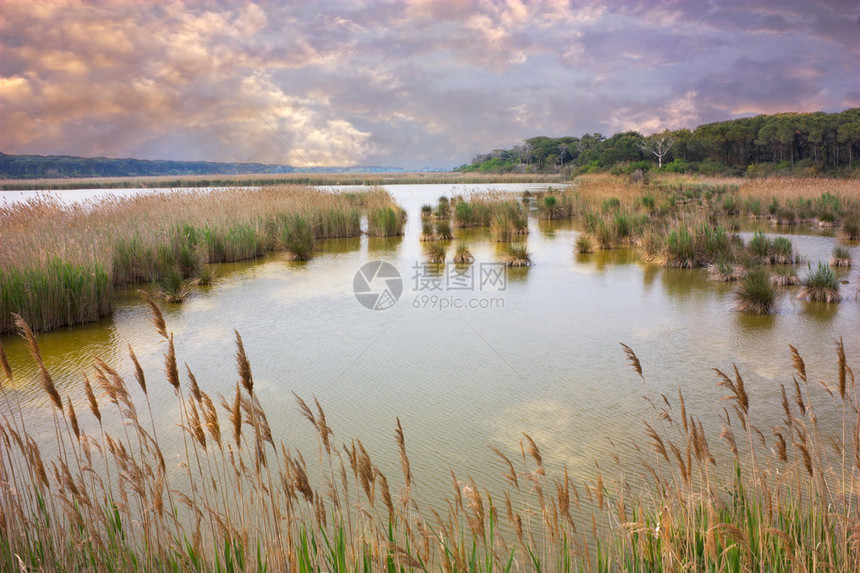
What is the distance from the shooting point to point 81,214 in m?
11.8

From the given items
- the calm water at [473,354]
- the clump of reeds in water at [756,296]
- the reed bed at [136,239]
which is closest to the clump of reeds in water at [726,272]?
the calm water at [473,354]

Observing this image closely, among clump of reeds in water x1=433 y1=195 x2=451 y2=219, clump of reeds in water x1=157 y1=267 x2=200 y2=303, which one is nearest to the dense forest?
clump of reeds in water x1=433 y1=195 x2=451 y2=219

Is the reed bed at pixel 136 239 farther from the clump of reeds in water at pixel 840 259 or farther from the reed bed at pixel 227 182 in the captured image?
the reed bed at pixel 227 182

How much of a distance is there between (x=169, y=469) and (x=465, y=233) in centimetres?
1329


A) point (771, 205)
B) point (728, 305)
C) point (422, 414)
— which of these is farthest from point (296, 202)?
point (771, 205)

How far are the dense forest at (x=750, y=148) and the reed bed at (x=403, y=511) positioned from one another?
118ft

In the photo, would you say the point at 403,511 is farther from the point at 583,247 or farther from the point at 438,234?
the point at 438,234

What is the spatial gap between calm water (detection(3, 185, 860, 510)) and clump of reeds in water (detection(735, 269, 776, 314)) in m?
0.16

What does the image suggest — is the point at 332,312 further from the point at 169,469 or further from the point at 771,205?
the point at 771,205

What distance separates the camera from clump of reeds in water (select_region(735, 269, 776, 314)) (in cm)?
695

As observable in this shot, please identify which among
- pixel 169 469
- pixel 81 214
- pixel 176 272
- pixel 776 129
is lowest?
pixel 169 469

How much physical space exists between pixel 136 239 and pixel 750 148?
55.8 m

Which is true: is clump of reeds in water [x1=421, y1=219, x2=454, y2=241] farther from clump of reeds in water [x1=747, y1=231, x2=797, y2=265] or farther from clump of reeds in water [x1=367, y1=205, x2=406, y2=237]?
clump of reeds in water [x1=747, y1=231, x2=797, y2=265]

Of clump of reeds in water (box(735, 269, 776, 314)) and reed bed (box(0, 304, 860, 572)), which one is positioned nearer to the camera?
reed bed (box(0, 304, 860, 572))
